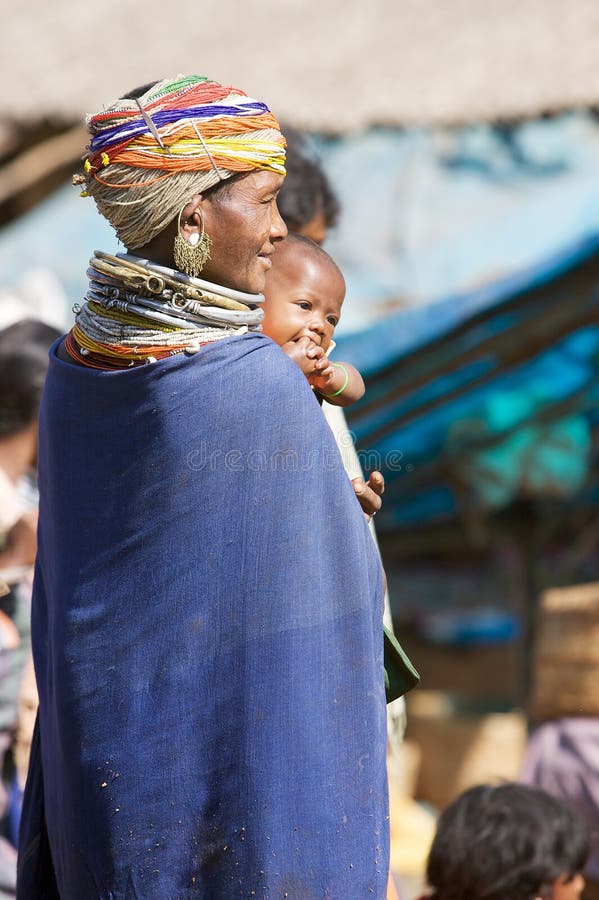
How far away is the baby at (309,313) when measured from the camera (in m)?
1.95

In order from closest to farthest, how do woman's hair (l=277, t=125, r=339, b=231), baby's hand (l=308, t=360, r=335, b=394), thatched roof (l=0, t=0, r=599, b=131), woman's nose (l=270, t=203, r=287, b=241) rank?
woman's nose (l=270, t=203, r=287, b=241)
baby's hand (l=308, t=360, r=335, b=394)
woman's hair (l=277, t=125, r=339, b=231)
thatched roof (l=0, t=0, r=599, b=131)

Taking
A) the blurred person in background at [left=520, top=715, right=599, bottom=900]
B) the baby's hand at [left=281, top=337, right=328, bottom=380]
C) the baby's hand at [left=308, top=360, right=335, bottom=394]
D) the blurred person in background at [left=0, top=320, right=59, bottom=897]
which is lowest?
the blurred person in background at [left=520, top=715, right=599, bottom=900]

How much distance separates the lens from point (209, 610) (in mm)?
1563

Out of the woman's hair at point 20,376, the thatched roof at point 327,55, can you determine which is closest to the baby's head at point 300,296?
the woman's hair at point 20,376

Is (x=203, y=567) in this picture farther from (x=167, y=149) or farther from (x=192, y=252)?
(x=167, y=149)

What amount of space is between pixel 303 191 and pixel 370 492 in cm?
109

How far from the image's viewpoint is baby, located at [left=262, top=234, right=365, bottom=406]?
1948 millimetres

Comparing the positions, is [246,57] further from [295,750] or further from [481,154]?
[295,750]

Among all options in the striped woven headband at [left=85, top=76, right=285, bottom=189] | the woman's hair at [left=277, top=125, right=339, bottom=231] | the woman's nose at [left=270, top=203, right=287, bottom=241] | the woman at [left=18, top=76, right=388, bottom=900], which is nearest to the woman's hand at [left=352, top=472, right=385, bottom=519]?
the woman at [left=18, top=76, right=388, bottom=900]

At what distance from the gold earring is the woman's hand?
0.41 m

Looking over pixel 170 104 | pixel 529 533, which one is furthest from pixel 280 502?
pixel 529 533

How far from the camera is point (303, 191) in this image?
2637 millimetres

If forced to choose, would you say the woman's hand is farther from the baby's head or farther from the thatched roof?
the thatched roof

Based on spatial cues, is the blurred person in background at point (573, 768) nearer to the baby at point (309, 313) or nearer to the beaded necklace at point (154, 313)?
the baby at point (309, 313)
